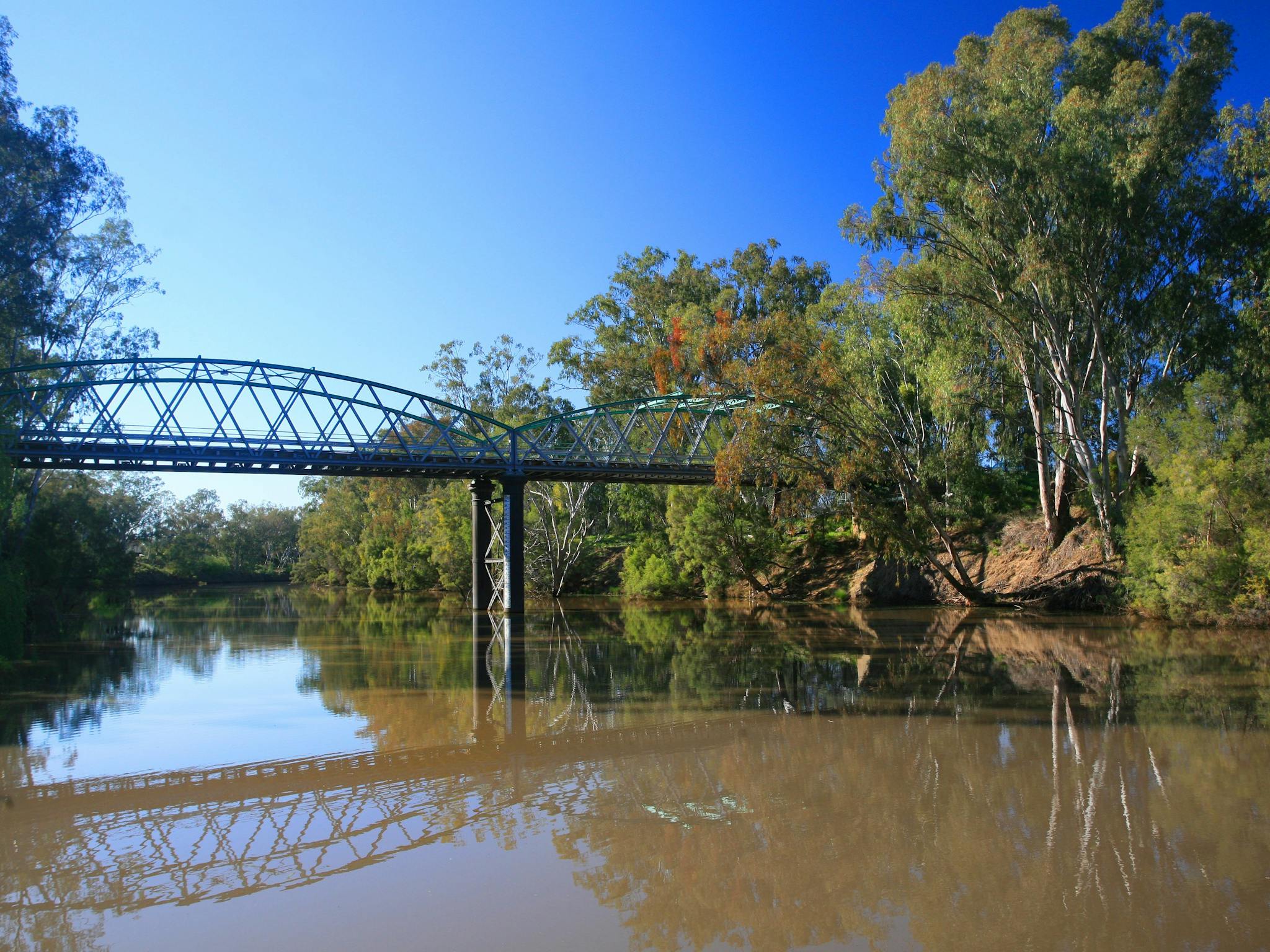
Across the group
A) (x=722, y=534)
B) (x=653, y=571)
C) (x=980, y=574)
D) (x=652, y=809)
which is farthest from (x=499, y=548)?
(x=652, y=809)

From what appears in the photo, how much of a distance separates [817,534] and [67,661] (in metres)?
32.6

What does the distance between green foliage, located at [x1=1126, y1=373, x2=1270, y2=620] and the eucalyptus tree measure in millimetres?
2570

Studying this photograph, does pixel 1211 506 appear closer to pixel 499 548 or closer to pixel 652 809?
pixel 652 809

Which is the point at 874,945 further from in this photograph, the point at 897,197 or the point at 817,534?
the point at 817,534

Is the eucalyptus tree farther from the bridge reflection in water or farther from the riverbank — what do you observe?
the bridge reflection in water

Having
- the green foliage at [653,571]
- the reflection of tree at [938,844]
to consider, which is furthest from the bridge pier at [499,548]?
the reflection of tree at [938,844]

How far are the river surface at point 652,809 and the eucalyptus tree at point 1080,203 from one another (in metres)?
13.0

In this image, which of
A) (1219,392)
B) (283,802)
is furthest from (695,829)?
(1219,392)

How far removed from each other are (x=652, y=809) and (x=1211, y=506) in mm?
A: 20124

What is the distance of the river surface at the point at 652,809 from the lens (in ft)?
19.5

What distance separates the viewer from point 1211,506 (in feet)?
72.8

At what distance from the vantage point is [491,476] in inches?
1467

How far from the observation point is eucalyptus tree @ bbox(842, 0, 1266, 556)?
979 inches

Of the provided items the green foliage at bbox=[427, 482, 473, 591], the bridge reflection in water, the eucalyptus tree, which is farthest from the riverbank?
the bridge reflection in water
